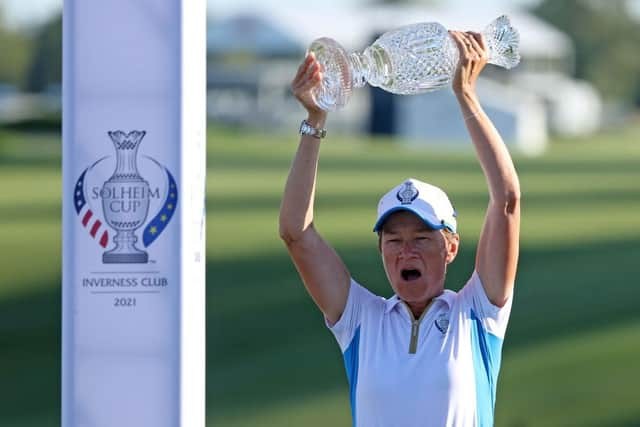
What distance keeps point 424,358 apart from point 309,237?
515mm

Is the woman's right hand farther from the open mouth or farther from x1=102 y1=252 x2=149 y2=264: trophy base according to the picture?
x1=102 y1=252 x2=149 y2=264: trophy base

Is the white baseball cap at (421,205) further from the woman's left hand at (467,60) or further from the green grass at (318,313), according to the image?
the green grass at (318,313)

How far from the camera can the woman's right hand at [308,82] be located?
418 centimetres

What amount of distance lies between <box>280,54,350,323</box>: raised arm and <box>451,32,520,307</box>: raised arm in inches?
16.5

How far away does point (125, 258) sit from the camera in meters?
4.12

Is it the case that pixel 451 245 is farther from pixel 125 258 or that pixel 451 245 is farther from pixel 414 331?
pixel 125 258

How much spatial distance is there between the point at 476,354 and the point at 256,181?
2424 centimetres

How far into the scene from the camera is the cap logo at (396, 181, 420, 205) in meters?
4.21

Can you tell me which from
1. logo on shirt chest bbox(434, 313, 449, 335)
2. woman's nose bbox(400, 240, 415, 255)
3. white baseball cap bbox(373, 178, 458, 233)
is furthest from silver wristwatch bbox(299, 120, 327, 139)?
logo on shirt chest bbox(434, 313, 449, 335)

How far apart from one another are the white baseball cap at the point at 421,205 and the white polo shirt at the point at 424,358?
20 cm

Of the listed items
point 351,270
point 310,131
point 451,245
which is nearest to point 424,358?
point 451,245


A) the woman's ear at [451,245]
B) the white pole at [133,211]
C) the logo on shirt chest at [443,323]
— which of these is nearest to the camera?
the white pole at [133,211]

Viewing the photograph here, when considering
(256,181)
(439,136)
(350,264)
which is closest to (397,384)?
(350,264)

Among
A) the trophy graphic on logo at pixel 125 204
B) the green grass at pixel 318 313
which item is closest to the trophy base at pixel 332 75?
the trophy graphic on logo at pixel 125 204
